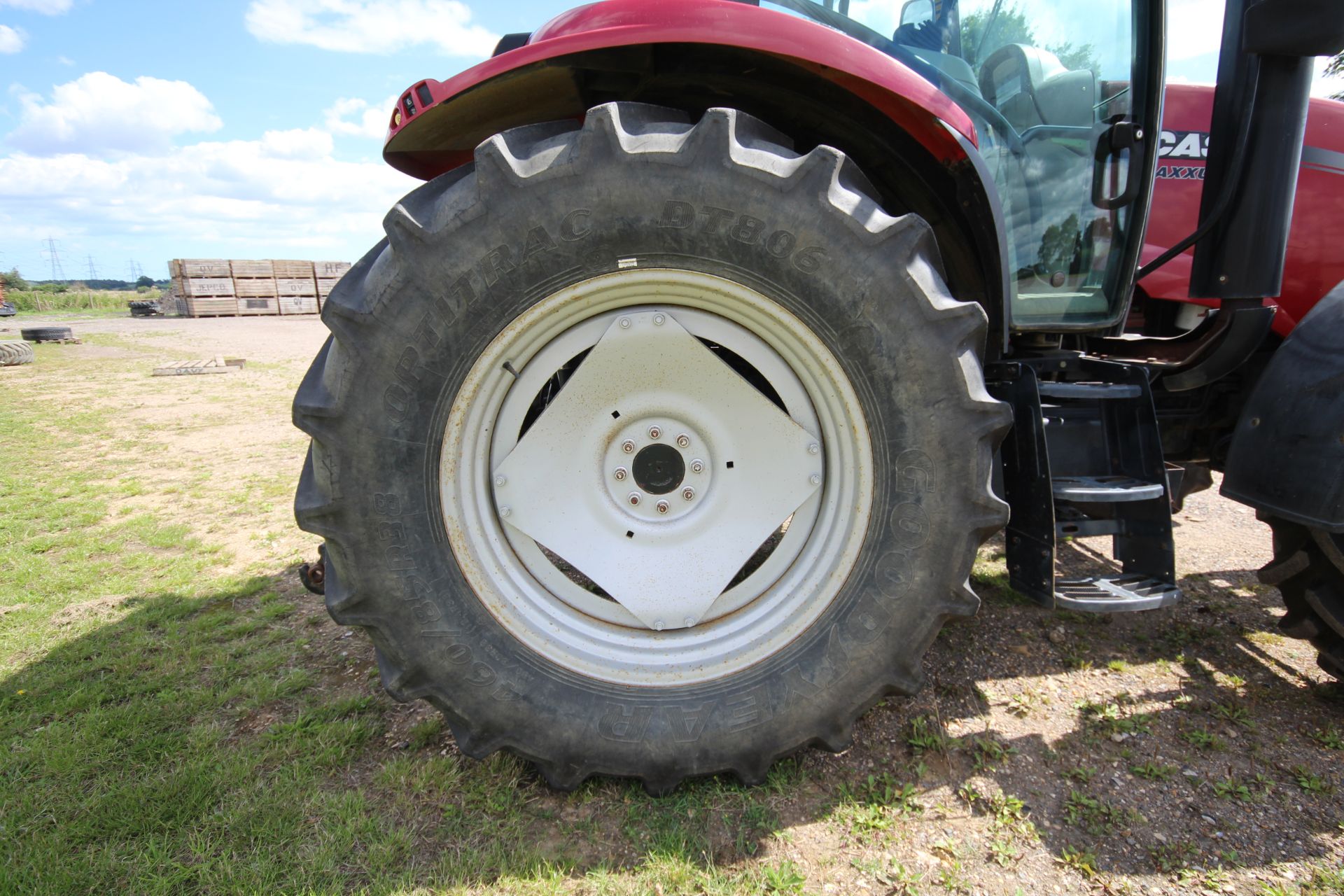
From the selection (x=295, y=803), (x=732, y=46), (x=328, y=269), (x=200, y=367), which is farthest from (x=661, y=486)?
(x=328, y=269)

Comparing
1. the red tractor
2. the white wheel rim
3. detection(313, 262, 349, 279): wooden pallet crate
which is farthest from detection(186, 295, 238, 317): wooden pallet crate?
the white wheel rim

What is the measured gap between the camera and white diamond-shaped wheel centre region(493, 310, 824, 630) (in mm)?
1730

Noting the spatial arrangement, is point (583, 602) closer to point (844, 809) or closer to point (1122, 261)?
point (844, 809)

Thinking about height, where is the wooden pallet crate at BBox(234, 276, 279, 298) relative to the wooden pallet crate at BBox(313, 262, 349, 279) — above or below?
below

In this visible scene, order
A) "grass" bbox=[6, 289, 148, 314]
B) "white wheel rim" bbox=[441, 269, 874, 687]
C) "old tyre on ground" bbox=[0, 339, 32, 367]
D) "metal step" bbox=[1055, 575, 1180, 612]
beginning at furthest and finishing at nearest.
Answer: "grass" bbox=[6, 289, 148, 314] < "old tyre on ground" bbox=[0, 339, 32, 367] < "metal step" bbox=[1055, 575, 1180, 612] < "white wheel rim" bbox=[441, 269, 874, 687]

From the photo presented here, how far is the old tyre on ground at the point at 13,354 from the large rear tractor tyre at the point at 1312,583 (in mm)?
12957

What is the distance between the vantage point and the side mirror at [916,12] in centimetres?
205

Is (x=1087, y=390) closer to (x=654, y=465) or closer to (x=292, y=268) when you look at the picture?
(x=654, y=465)

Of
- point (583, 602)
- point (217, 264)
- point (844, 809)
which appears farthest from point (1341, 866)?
point (217, 264)

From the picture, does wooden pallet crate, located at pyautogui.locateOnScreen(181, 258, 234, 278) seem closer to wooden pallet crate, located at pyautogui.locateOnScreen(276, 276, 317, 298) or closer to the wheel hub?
wooden pallet crate, located at pyautogui.locateOnScreen(276, 276, 317, 298)

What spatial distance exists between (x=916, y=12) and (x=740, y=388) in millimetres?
1310

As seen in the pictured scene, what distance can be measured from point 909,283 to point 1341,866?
161 cm

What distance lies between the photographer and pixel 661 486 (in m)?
1.78

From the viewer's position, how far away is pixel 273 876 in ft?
4.89
